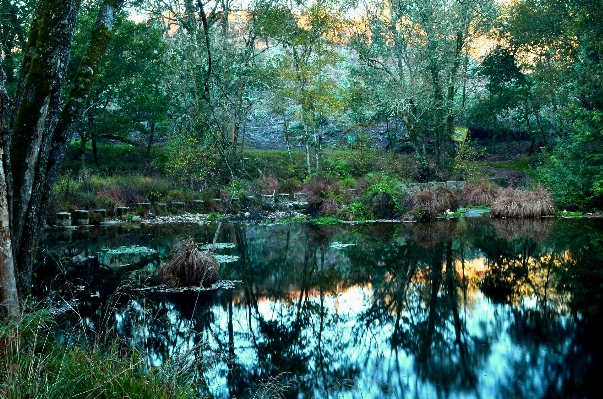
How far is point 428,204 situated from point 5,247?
54.3ft

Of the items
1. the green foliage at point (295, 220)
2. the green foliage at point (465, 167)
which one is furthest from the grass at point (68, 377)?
the green foliage at point (465, 167)

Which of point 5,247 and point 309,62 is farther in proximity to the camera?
point 309,62

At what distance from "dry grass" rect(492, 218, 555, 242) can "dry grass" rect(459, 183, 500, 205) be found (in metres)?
2.81

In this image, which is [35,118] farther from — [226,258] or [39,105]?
[226,258]

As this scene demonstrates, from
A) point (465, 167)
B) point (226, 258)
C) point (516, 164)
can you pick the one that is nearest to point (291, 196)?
point (465, 167)

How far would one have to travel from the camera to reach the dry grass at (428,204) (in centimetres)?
1923

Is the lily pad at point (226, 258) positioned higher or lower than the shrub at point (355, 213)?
lower

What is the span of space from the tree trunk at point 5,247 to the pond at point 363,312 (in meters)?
0.54

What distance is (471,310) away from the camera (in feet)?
28.0

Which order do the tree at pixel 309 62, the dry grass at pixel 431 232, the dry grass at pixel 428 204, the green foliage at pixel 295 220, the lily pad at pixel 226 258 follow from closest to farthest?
the lily pad at pixel 226 258 → the dry grass at pixel 431 232 → the dry grass at pixel 428 204 → the green foliage at pixel 295 220 → the tree at pixel 309 62

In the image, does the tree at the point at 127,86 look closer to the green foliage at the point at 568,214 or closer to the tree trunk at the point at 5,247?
the green foliage at the point at 568,214

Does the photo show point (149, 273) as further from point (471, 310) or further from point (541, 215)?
point (541, 215)

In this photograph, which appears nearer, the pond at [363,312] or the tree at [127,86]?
the pond at [363,312]

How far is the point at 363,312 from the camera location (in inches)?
339
